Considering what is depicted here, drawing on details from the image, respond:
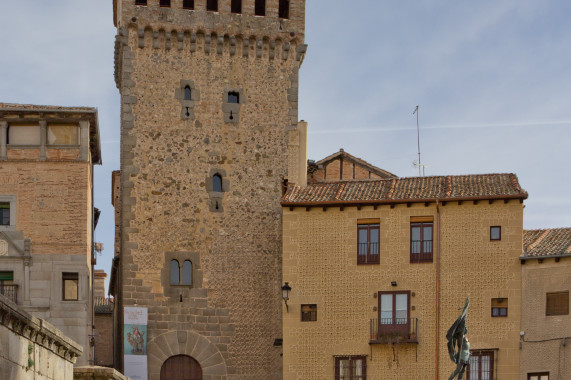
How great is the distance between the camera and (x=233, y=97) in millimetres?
47938

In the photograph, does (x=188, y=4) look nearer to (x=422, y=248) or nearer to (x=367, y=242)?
(x=367, y=242)

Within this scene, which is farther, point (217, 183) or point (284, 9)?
point (284, 9)

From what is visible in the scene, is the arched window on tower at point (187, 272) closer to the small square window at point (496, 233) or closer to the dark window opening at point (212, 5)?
the dark window opening at point (212, 5)

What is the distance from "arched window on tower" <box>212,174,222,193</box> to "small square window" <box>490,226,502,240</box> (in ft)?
32.9

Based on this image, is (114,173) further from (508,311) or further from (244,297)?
(508,311)

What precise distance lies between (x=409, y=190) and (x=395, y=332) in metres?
5.19

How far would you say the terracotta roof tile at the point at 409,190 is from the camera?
1736 inches

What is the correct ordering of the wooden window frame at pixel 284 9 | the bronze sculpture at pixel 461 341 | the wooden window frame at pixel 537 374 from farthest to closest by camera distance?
the wooden window frame at pixel 284 9 < the wooden window frame at pixel 537 374 < the bronze sculpture at pixel 461 341

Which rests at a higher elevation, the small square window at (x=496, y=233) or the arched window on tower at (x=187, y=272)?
the small square window at (x=496, y=233)

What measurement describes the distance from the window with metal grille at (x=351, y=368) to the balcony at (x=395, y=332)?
78cm

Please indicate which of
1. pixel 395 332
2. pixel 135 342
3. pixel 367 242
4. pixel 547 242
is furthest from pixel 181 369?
pixel 547 242

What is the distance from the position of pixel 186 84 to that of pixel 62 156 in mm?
5949

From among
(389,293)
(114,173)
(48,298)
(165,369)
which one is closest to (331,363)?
(389,293)

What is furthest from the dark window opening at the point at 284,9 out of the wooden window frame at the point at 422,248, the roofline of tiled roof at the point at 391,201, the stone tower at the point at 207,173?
the wooden window frame at the point at 422,248
